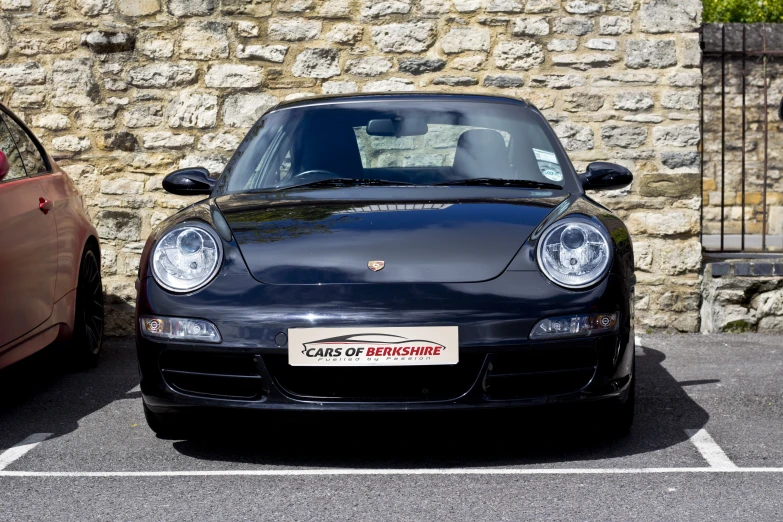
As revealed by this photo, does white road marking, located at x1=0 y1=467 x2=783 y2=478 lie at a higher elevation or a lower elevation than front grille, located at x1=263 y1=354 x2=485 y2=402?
lower

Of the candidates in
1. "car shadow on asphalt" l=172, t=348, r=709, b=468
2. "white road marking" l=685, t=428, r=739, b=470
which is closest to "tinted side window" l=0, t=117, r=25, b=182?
"car shadow on asphalt" l=172, t=348, r=709, b=468

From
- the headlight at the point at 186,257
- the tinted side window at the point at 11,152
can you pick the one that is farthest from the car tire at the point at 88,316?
the headlight at the point at 186,257

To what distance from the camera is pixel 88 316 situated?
21.7 ft

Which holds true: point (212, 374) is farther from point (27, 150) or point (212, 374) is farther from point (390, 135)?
point (27, 150)

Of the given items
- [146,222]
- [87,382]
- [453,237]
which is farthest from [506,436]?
[146,222]

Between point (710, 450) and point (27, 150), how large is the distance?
364cm

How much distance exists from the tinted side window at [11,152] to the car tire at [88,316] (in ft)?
2.38

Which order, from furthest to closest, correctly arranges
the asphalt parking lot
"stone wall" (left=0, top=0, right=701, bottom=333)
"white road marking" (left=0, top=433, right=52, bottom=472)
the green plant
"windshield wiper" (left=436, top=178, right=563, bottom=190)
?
1. the green plant
2. "stone wall" (left=0, top=0, right=701, bottom=333)
3. "windshield wiper" (left=436, top=178, right=563, bottom=190)
4. "white road marking" (left=0, top=433, right=52, bottom=472)
5. the asphalt parking lot

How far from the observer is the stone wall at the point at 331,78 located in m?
7.91

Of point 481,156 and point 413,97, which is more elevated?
point 413,97

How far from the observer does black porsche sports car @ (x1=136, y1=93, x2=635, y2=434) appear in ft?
13.0

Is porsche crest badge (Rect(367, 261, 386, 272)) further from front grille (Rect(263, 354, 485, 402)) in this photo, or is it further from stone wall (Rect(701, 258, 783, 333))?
stone wall (Rect(701, 258, 783, 333))

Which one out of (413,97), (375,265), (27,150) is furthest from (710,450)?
(27,150)

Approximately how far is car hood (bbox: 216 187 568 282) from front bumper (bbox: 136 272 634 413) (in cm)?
6
